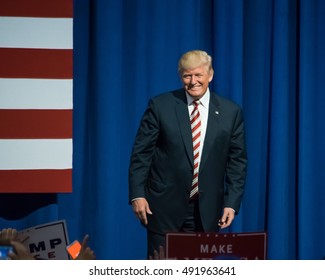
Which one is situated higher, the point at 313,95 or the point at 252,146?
the point at 313,95

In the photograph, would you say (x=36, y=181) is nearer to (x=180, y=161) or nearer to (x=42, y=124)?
(x=42, y=124)

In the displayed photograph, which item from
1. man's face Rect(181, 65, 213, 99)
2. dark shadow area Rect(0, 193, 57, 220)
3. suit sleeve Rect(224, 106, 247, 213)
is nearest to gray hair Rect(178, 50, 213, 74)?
man's face Rect(181, 65, 213, 99)

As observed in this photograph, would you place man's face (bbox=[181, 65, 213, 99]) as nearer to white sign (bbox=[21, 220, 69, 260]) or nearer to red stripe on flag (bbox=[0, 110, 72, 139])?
white sign (bbox=[21, 220, 69, 260])

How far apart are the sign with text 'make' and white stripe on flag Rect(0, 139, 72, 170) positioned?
1708 mm

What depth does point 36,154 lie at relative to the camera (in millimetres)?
3840

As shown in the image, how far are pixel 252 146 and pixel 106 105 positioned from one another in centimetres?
82

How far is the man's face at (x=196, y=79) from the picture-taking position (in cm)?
299

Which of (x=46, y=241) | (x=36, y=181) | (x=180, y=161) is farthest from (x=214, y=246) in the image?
(x=36, y=181)

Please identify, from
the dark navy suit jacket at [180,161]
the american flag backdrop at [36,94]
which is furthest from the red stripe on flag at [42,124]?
the dark navy suit jacket at [180,161]

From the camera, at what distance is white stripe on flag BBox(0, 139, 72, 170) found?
3811mm

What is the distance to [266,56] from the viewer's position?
13.8ft

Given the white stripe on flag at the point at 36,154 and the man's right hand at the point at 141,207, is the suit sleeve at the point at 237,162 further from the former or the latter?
the white stripe on flag at the point at 36,154
